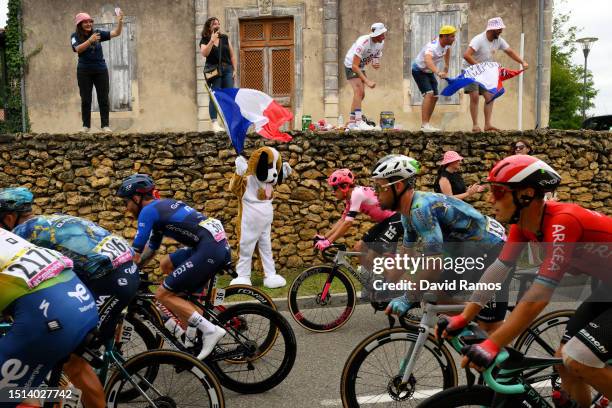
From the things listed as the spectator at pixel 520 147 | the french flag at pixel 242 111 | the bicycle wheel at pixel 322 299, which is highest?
the french flag at pixel 242 111

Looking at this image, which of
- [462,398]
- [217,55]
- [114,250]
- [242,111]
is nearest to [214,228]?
[114,250]

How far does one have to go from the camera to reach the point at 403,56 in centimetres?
1516

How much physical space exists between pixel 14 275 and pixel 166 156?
781cm

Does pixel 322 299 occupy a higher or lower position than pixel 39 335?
lower

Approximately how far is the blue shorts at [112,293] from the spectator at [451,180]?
19.0 ft

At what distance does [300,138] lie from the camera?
11031mm

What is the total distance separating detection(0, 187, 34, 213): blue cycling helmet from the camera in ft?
14.4

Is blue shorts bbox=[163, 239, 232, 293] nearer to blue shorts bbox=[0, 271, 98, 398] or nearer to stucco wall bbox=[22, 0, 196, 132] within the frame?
blue shorts bbox=[0, 271, 98, 398]

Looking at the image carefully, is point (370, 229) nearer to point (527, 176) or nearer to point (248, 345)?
point (248, 345)

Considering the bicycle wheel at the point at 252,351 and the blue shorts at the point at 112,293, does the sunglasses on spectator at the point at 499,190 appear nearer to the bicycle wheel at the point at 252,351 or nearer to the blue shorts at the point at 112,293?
the bicycle wheel at the point at 252,351

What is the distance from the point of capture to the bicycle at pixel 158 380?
3.87 meters

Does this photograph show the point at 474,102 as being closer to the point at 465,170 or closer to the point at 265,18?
the point at 465,170

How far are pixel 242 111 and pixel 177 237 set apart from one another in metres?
4.10

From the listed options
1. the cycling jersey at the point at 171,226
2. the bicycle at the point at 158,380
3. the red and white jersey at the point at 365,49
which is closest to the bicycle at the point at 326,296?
the cycling jersey at the point at 171,226
